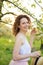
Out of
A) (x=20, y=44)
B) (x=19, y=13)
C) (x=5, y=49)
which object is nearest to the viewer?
(x=20, y=44)

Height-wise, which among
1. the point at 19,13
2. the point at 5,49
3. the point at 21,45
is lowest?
the point at 5,49

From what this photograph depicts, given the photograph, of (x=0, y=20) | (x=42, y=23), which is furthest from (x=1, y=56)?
(x=42, y=23)

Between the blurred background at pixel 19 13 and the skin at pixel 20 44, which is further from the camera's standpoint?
the blurred background at pixel 19 13

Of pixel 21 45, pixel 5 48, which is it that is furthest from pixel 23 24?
pixel 5 48

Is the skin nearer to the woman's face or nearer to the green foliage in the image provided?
the woman's face

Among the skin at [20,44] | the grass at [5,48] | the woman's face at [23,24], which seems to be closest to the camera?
the skin at [20,44]

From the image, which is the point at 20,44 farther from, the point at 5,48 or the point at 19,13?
the point at 19,13

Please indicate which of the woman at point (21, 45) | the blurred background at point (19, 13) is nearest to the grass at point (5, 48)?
the blurred background at point (19, 13)

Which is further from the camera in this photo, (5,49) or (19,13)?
(19,13)

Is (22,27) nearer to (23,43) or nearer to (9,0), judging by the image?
(23,43)

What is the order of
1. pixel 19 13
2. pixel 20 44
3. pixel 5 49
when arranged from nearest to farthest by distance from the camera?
pixel 20 44 → pixel 5 49 → pixel 19 13

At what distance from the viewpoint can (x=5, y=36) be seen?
217cm

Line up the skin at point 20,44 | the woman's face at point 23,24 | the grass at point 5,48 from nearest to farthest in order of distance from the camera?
1. the skin at point 20,44
2. the woman's face at point 23,24
3. the grass at point 5,48

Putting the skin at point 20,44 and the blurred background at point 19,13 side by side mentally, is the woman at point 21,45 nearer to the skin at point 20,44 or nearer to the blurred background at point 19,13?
the skin at point 20,44
